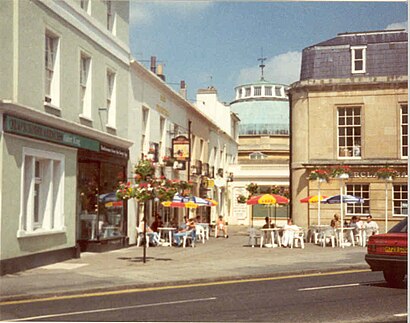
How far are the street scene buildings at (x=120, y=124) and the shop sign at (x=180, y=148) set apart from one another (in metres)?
0.04

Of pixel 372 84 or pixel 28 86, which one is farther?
pixel 372 84

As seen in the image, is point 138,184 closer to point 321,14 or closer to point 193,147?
point 321,14

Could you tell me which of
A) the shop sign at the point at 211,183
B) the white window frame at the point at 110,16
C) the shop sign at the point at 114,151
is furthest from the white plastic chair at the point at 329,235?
the white window frame at the point at 110,16

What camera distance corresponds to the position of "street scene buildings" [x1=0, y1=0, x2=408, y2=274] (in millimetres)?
14688

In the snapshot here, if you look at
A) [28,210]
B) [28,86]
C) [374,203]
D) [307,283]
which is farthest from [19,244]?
[374,203]

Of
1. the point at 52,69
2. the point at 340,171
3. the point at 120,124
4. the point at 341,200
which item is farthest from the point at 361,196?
the point at 52,69

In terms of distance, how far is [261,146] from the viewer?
28.8 metres

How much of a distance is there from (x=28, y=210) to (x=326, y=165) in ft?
35.1

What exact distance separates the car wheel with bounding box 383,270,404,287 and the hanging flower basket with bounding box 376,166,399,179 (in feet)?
19.4

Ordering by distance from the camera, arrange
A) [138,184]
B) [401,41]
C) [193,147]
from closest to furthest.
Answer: [401,41] → [138,184] → [193,147]

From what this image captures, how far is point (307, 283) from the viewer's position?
1406cm

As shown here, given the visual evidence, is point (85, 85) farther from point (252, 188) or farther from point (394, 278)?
point (252, 188)

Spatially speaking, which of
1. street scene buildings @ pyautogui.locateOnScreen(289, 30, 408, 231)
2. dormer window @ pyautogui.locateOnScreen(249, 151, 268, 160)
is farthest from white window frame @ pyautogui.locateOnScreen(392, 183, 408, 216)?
dormer window @ pyautogui.locateOnScreen(249, 151, 268, 160)

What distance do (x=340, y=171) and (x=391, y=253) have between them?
30.3 ft
